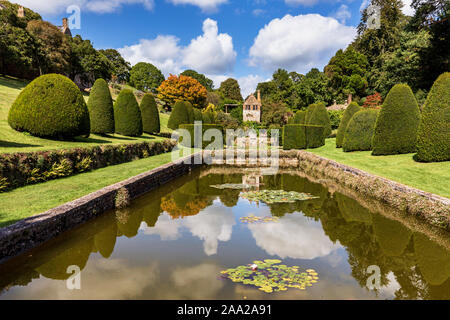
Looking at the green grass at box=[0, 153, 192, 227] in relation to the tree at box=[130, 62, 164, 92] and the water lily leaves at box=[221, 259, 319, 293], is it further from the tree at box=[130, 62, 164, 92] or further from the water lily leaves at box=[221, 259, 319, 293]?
the tree at box=[130, 62, 164, 92]

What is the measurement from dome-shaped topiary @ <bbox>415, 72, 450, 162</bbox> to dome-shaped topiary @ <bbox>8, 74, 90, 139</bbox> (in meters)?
14.6

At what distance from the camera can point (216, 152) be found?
21.3 meters

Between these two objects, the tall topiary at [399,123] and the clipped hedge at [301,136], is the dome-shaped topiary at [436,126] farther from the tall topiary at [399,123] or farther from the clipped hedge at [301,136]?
the clipped hedge at [301,136]

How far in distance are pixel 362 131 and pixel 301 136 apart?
614 centimetres

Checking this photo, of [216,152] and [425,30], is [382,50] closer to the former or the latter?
[425,30]

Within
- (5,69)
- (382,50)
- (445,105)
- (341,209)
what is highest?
(382,50)

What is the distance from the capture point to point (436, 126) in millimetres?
10125

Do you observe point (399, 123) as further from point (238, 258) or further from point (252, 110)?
point (252, 110)

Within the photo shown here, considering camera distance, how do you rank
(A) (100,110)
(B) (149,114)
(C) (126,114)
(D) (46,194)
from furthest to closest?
(B) (149,114), (C) (126,114), (A) (100,110), (D) (46,194)

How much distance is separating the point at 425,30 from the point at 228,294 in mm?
28746

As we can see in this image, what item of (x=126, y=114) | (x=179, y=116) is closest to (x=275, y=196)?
(x=126, y=114)

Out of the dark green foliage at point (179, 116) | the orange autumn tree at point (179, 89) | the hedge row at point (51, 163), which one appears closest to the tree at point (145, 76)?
the orange autumn tree at point (179, 89)

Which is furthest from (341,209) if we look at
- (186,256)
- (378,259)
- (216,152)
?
Answer: (216,152)

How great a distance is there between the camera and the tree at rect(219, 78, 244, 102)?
243 ft
